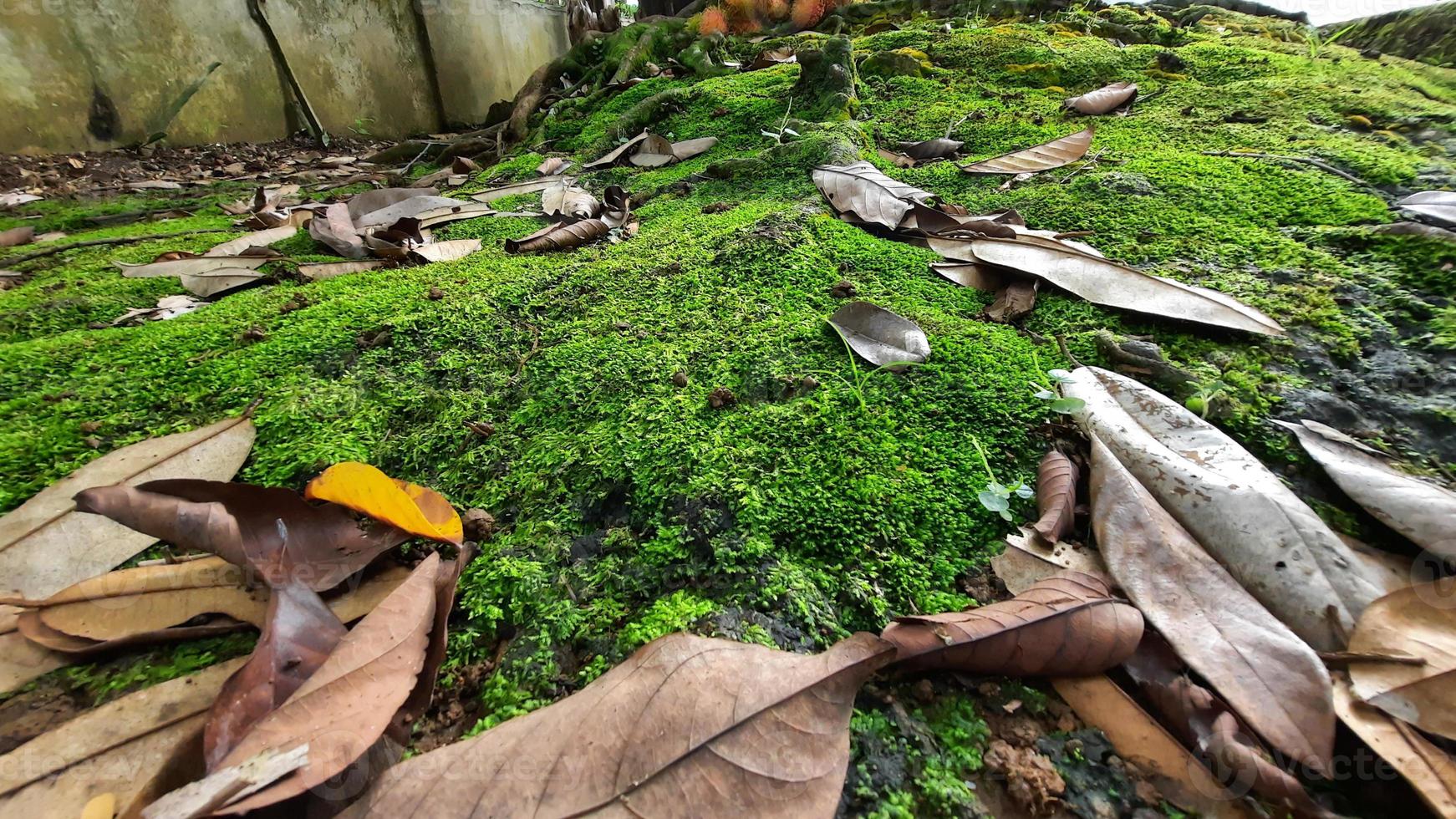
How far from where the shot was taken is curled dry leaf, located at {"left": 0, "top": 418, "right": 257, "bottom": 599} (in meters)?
0.84

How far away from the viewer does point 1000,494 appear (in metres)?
0.95

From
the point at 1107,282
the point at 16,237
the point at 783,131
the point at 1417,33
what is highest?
the point at 1417,33

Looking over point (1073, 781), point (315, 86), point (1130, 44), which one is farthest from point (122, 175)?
point (1130, 44)

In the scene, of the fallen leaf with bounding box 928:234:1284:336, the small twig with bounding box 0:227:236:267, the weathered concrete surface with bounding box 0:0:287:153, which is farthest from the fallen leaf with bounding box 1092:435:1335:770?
the weathered concrete surface with bounding box 0:0:287:153

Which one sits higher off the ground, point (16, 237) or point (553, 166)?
point (553, 166)

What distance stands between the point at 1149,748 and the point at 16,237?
3.91 meters

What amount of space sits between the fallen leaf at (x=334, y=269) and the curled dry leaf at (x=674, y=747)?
1.76 m

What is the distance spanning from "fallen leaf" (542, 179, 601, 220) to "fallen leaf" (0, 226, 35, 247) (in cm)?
206

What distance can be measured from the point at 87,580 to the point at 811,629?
95 centimetres

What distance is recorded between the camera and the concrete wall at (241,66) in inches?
147

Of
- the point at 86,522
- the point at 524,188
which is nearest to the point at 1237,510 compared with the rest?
the point at 86,522

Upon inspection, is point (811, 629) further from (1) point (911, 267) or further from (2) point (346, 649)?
(1) point (911, 267)

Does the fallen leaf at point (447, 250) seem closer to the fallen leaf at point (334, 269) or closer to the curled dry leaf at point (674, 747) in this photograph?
the fallen leaf at point (334, 269)

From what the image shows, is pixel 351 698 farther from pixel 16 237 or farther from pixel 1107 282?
pixel 16 237
